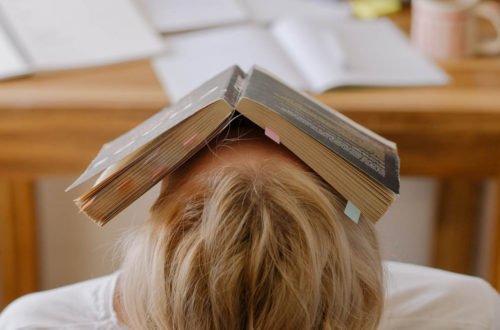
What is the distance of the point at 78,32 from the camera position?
5.08ft

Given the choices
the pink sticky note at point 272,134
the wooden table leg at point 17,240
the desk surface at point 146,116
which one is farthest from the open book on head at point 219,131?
the wooden table leg at point 17,240

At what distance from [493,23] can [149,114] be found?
67 cm

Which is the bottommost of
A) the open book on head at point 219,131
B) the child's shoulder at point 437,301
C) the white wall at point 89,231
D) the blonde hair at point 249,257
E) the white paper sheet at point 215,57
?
the white wall at point 89,231

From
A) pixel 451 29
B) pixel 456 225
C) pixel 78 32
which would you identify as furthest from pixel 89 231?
pixel 451 29

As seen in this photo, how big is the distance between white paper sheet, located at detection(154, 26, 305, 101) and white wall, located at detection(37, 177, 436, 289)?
546 mm

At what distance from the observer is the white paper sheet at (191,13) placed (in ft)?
5.31

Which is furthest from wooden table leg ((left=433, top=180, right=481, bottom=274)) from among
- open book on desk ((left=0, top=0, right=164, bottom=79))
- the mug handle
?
open book on desk ((left=0, top=0, right=164, bottom=79))

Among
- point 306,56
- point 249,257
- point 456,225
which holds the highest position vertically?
point 306,56

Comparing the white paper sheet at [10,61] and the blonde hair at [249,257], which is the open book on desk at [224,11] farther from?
the blonde hair at [249,257]

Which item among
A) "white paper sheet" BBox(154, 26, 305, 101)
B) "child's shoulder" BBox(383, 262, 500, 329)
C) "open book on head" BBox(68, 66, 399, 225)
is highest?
"white paper sheet" BBox(154, 26, 305, 101)

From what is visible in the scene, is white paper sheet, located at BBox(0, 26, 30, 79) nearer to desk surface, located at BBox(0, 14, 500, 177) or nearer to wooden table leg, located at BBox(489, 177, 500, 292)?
desk surface, located at BBox(0, 14, 500, 177)

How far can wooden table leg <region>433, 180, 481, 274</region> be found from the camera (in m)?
1.94

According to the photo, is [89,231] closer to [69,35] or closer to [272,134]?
[69,35]

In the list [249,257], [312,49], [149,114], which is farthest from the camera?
[312,49]
